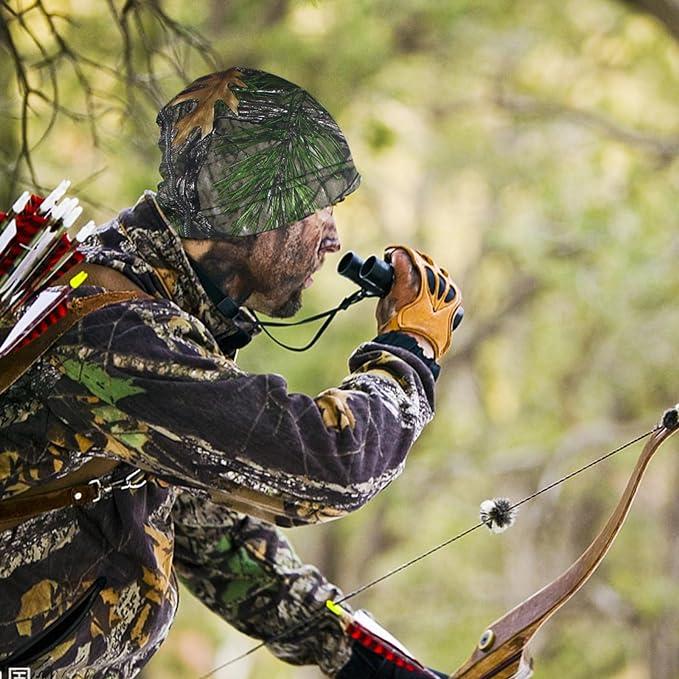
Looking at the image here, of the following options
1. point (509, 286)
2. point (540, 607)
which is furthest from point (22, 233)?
point (509, 286)

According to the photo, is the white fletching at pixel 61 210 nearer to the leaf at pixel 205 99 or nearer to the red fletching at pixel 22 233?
the red fletching at pixel 22 233

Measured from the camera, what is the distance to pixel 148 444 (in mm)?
1741

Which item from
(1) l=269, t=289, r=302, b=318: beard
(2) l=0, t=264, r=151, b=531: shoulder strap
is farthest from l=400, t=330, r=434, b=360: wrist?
(2) l=0, t=264, r=151, b=531: shoulder strap

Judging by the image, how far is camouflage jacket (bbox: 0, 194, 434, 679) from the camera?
5.70 ft

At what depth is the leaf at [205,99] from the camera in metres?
1.97

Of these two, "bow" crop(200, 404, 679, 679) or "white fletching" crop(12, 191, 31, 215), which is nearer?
"white fletching" crop(12, 191, 31, 215)

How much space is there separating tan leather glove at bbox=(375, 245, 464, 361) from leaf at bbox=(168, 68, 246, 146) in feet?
1.15

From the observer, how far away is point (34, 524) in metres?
1.92

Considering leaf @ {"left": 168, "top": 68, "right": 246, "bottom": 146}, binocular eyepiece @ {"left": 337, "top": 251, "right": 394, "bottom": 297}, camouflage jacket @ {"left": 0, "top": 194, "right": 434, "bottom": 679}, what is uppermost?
leaf @ {"left": 168, "top": 68, "right": 246, "bottom": 146}

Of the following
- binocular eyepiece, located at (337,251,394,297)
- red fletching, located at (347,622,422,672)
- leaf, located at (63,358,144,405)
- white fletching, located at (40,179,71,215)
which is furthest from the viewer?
red fletching, located at (347,622,422,672)

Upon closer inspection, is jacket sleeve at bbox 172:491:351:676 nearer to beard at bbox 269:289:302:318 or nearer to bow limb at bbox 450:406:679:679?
bow limb at bbox 450:406:679:679

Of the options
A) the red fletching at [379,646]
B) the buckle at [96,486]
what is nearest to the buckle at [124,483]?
the buckle at [96,486]

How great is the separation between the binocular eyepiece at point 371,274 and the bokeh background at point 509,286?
4.57 m

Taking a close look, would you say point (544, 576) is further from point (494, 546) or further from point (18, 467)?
point (18, 467)
